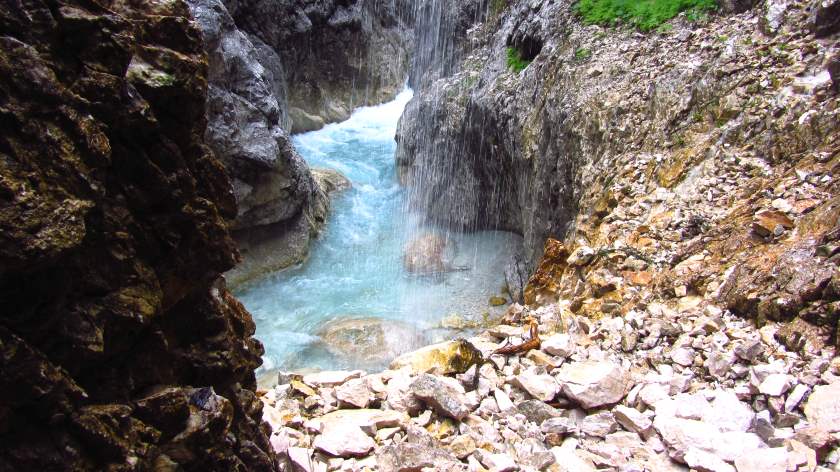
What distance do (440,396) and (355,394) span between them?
0.87m

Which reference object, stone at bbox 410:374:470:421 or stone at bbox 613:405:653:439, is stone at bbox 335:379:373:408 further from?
stone at bbox 613:405:653:439

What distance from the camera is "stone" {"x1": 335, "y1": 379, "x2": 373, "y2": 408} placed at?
502cm

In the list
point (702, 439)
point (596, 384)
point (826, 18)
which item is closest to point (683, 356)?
point (596, 384)

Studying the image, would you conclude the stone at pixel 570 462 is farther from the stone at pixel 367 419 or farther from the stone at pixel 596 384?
the stone at pixel 367 419

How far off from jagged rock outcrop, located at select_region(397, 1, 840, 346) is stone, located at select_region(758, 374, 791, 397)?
0.56m

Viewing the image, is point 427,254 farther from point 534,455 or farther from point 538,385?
point 534,455

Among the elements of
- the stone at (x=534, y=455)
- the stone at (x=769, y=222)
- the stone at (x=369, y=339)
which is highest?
the stone at (x=769, y=222)

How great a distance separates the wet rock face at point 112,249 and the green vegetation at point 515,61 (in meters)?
13.0

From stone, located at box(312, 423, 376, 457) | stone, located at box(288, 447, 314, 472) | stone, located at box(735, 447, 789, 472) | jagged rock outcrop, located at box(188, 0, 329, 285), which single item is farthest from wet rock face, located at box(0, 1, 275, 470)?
jagged rock outcrop, located at box(188, 0, 329, 285)

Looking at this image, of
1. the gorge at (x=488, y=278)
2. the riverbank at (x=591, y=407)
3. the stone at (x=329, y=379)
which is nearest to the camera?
the gorge at (x=488, y=278)

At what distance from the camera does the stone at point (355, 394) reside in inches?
198

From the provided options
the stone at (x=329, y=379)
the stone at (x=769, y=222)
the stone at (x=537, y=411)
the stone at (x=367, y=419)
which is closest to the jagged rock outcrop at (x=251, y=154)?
the stone at (x=329, y=379)

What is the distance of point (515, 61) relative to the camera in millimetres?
15391

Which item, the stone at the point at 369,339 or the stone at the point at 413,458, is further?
the stone at the point at 369,339
